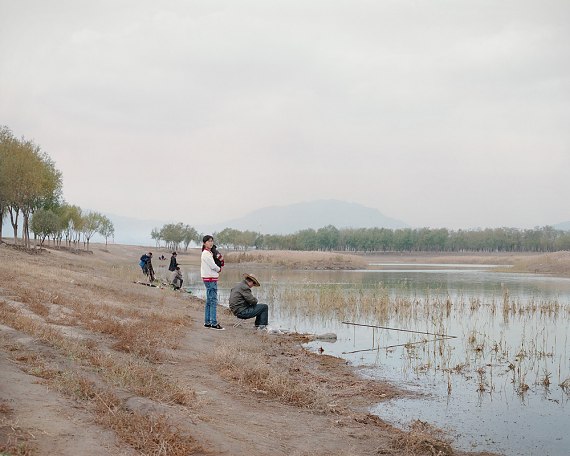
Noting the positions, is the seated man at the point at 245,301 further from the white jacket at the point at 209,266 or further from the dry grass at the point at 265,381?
the dry grass at the point at 265,381

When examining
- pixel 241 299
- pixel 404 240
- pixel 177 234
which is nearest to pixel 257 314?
pixel 241 299

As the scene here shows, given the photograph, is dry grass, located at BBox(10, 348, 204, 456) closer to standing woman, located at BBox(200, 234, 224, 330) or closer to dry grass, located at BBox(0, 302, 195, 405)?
dry grass, located at BBox(0, 302, 195, 405)

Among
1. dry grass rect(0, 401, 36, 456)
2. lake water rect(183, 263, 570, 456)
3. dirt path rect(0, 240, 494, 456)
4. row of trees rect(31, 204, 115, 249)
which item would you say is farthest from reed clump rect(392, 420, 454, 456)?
row of trees rect(31, 204, 115, 249)

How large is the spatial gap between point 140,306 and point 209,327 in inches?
123

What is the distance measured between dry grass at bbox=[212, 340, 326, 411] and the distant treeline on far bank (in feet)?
433

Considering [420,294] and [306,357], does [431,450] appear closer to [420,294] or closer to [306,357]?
[306,357]

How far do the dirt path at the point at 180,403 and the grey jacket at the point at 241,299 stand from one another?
3.45 m

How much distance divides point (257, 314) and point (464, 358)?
6.35m

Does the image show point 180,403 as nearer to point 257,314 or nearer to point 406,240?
point 257,314

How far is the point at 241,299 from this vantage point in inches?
674

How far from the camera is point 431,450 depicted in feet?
23.4

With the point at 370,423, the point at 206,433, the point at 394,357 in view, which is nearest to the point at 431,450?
the point at 370,423

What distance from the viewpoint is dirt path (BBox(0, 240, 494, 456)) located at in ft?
18.8

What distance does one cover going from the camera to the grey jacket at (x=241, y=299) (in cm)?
1698
